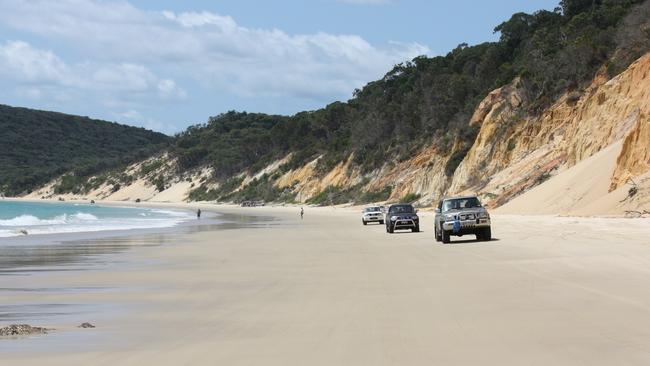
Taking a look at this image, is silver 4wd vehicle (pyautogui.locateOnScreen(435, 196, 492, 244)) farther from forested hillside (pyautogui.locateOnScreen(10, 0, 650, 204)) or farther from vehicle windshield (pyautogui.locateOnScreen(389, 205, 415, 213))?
forested hillside (pyautogui.locateOnScreen(10, 0, 650, 204))

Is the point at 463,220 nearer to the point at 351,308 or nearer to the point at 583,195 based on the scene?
the point at 583,195

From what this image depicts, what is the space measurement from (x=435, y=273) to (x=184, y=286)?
524cm

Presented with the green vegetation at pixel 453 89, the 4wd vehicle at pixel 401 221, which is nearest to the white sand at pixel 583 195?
the 4wd vehicle at pixel 401 221

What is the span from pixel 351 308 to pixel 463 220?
18356 mm

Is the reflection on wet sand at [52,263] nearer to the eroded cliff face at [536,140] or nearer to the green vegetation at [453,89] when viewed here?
the eroded cliff face at [536,140]

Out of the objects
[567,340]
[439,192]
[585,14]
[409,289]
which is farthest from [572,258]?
[585,14]

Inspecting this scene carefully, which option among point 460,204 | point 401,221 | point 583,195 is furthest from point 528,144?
point 460,204

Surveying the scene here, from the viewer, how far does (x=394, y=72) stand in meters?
127

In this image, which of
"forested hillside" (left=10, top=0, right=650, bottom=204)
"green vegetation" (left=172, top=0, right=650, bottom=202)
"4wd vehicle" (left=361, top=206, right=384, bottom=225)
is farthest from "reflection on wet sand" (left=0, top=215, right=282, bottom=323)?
"green vegetation" (left=172, top=0, right=650, bottom=202)

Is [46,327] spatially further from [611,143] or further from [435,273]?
[611,143]

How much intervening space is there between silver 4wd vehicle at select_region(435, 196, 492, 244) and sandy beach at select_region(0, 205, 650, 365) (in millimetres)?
4791

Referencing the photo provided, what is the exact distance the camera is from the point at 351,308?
12.8m

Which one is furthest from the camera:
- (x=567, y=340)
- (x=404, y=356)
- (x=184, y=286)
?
(x=184, y=286)

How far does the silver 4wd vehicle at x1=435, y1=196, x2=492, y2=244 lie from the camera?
3052cm
